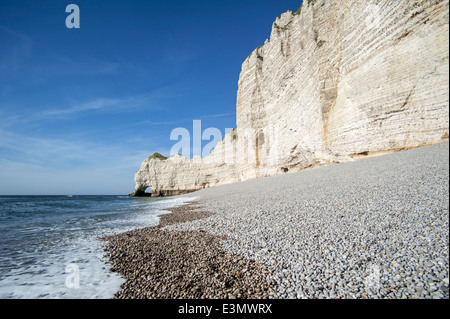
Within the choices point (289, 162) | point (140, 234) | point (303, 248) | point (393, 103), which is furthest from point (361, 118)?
point (140, 234)

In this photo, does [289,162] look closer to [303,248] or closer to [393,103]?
[393,103]

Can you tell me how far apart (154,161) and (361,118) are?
48143 millimetres

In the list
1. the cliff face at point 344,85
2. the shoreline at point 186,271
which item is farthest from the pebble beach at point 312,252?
the cliff face at point 344,85

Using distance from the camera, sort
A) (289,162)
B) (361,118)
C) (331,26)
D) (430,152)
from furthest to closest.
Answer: (289,162)
(331,26)
(361,118)
(430,152)

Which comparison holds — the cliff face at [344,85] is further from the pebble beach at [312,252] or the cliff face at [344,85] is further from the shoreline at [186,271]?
the shoreline at [186,271]

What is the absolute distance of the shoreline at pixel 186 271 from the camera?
3096 millimetres

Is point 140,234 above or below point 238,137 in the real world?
below

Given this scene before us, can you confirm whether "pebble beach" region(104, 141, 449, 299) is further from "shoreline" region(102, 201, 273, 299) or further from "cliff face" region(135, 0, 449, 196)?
"cliff face" region(135, 0, 449, 196)

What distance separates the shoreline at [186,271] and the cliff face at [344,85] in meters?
14.3

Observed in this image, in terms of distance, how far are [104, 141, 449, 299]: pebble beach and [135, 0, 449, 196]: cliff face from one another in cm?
797

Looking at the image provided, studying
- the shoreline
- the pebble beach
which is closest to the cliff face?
the pebble beach

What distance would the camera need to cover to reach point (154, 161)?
53.8 metres

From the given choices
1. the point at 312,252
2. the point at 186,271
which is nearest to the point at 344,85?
the point at 312,252

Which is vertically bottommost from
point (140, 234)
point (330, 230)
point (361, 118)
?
point (140, 234)
